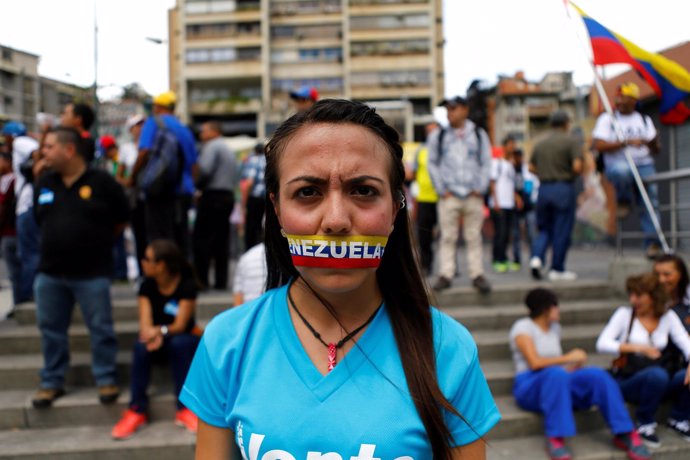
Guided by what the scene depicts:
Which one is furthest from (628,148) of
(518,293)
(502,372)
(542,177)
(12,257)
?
(12,257)

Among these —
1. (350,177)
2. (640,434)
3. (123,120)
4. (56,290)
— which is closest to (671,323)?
(640,434)

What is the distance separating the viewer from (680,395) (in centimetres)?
442

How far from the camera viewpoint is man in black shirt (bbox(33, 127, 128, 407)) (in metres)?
4.44

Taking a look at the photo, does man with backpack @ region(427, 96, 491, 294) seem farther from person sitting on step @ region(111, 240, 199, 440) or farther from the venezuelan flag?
person sitting on step @ region(111, 240, 199, 440)

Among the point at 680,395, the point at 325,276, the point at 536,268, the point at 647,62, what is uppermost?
the point at 647,62

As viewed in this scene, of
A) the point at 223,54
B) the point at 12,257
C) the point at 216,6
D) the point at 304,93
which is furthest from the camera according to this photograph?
the point at 216,6

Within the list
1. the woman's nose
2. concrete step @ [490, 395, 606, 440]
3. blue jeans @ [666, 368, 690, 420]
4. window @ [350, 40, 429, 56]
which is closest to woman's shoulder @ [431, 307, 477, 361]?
the woman's nose

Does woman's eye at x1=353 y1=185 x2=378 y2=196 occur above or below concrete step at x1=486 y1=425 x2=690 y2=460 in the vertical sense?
above

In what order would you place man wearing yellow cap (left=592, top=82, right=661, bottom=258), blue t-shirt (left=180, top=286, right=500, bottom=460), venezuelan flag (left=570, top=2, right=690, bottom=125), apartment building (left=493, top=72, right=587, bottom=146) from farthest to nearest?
apartment building (left=493, top=72, right=587, bottom=146), man wearing yellow cap (left=592, top=82, right=661, bottom=258), venezuelan flag (left=570, top=2, right=690, bottom=125), blue t-shirt (left=180, top=286, right=500, bottom=460)

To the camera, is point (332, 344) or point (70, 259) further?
point (70, 259)

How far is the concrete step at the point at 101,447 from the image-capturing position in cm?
409

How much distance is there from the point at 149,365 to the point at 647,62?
450 centimetres

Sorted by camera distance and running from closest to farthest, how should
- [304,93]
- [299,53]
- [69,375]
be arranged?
1. [69,375]
2. [304,93]
3. [299,53]

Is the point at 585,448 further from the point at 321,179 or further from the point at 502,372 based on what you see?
the point at 321,179
